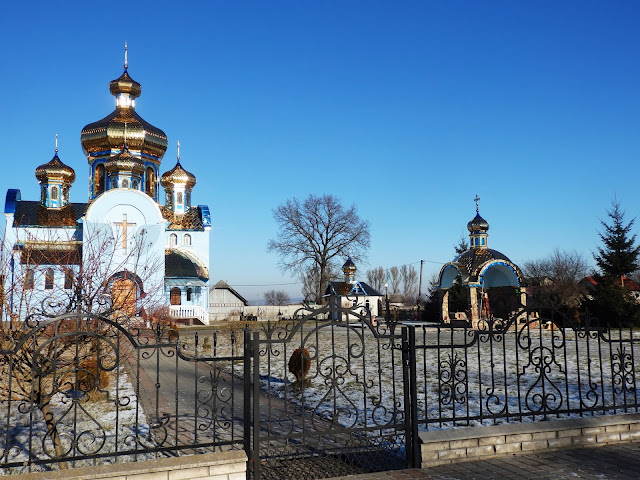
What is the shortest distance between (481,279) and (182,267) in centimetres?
1729

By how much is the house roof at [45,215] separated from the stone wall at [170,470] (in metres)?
31.3

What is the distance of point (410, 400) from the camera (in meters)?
5.62

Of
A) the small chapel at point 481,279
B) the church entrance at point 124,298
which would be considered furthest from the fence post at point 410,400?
the small chapel at point 481,279

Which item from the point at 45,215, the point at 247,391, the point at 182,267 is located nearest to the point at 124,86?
the point at 45,215

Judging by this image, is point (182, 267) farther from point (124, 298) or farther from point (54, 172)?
point (124, 298)

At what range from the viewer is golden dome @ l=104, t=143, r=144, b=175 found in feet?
109

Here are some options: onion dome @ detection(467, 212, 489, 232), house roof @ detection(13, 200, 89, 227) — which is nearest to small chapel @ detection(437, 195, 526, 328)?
onion dome @ detection(467, 212, 489, 232)

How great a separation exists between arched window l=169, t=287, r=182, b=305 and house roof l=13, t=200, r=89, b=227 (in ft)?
23.0

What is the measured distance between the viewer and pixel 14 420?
25.8ft

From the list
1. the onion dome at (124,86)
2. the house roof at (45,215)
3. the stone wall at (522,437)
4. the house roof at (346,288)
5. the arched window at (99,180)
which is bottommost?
the stone wall at (522,437)

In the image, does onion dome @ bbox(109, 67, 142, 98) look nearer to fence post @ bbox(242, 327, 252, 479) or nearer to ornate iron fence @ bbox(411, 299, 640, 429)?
ornate iron fence @ bbox(411, 299, 640, 429)

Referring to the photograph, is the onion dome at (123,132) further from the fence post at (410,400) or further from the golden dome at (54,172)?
the fence post at (410,400)

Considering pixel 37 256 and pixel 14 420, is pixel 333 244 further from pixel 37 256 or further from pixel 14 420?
pixel 14 420

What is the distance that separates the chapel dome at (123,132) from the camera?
35.2m
